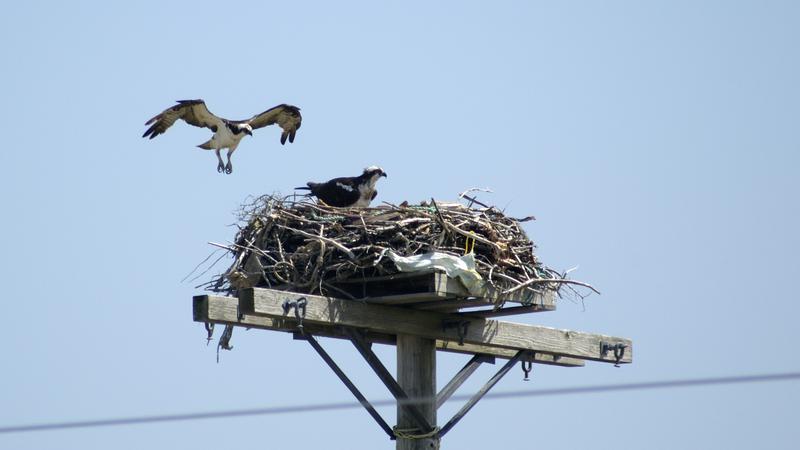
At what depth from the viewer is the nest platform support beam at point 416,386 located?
24.7 ft

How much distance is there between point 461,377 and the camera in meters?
8.06

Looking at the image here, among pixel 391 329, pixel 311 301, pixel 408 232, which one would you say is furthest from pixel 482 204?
pixel 311 301

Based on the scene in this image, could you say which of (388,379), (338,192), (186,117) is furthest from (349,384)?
(186,117)

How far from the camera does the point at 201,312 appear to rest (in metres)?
6.66

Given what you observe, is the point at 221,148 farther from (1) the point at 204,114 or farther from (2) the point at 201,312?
(2) the point at 201,312

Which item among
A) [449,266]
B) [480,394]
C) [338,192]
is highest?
[338,192]

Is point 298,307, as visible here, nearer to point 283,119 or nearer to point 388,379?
point 388,379

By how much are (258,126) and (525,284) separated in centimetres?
524

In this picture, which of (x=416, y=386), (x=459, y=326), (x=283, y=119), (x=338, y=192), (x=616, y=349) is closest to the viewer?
(x=416, y=386)

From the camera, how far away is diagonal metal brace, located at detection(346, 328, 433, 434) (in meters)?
7.39

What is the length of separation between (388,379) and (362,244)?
898 mm

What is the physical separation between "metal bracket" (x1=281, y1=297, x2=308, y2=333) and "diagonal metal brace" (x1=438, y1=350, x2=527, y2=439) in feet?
4.04

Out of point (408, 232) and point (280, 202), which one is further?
point (280, 202)

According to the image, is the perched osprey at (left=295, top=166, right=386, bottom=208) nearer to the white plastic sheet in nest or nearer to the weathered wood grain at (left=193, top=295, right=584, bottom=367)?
the weathered wood grain at (left=193, top=295, right=584, bottom=367)
